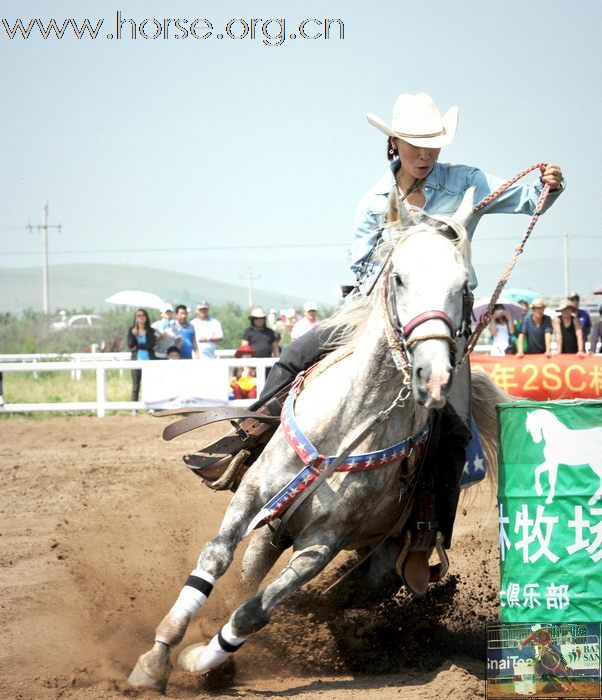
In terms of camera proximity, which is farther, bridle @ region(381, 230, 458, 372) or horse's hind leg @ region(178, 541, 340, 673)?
horse's hind leg @ region(178, 541, 340, 673)

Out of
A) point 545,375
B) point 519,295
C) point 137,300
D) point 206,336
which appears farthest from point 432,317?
point 519,295

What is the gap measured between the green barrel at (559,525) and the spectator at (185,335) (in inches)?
442

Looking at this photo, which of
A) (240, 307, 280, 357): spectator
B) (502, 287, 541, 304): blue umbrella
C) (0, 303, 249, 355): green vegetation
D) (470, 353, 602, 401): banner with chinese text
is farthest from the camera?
(0, 303, 249, 355): green vegetation

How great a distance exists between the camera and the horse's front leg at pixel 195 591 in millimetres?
4230

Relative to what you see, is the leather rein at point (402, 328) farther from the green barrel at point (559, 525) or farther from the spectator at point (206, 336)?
the spectator at point (206, 336)

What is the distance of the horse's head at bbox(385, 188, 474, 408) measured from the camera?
3592 millimetres

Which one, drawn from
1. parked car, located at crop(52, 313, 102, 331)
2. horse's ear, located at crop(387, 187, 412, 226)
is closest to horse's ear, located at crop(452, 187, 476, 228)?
horse's ear, located at crop(387, 187, 412, 226)

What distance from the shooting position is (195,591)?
4.33 meters

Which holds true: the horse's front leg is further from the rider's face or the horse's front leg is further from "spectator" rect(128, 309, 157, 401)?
"spectator" rect(128, 309, 157, 401)

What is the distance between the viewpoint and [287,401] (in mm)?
4547

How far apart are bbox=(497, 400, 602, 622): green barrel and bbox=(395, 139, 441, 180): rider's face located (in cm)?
126

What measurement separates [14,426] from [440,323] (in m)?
10.5

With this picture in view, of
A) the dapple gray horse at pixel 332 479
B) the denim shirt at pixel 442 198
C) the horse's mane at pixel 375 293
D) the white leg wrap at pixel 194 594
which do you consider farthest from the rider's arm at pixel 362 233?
the white leg wrap at pixel 194 594

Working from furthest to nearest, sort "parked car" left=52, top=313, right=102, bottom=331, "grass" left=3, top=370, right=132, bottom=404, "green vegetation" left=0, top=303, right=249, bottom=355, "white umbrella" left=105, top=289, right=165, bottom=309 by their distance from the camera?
"parked car" left=52, top=313, right=102, bottom=331
"green vegetation" left=0, top=303, right=249, bottom=355
"white umbrella" left=105, top=289, right=165, bottom=309
"grass" left=3, top=370, right=132, bottom=404
